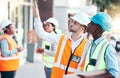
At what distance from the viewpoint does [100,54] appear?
411 cm

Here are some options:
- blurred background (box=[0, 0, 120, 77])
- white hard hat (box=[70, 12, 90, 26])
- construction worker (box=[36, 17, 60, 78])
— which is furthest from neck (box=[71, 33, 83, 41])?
blurred background (box=[0, 0, 120, 77])

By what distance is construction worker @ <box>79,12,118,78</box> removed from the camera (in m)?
4.02

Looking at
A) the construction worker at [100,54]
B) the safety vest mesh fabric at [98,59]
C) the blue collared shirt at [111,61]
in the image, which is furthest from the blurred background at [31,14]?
the blue collared shirt at [111,61]

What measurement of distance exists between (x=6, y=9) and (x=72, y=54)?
13.8 meters

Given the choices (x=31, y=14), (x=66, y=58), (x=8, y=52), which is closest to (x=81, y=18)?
(x=66, y=58)

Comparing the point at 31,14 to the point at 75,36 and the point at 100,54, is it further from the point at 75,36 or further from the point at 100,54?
the point at 100,54

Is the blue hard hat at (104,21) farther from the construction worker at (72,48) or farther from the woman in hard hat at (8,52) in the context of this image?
the woman in hard hat at (8,52)

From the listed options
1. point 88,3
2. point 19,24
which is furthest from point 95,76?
point 88,3

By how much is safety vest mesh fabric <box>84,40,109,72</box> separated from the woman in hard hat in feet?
11.2

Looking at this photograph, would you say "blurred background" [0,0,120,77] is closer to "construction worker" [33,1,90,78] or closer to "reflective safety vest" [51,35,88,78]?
"construction worker" [33,1,90,78]

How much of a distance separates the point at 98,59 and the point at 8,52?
356cm

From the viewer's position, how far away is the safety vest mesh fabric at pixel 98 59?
4.10 metres

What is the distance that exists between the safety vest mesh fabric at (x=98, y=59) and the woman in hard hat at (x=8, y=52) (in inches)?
134

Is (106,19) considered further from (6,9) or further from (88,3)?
(88,3)
